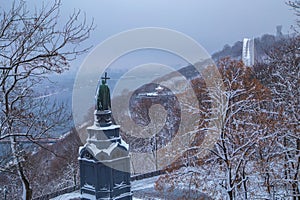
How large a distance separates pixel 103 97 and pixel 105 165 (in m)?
1.49

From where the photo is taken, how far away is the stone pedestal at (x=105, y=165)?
23.0 ft

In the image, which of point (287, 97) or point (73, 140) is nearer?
point (287, 97)

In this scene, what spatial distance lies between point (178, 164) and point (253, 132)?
2.32 meters

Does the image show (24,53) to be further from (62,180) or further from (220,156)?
(62,180)

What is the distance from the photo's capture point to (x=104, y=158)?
7.01 metres

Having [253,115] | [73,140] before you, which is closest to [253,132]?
[253,115]

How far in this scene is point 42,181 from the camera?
25.4m

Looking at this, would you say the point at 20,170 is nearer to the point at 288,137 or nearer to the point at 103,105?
the point at 103,105

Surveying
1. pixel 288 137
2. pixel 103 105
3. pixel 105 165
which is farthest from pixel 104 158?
pixel 288 137

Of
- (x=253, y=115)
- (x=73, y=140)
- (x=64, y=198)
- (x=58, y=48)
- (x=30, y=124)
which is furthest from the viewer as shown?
(x=73, y=140)

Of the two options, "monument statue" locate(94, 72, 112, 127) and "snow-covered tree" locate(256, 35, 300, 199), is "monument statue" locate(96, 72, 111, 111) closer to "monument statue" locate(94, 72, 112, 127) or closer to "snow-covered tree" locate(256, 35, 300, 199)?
"monument statue" locate(94, 72, 112, 127)

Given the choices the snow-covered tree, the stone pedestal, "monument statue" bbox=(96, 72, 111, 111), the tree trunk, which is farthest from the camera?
the snow-covered tree

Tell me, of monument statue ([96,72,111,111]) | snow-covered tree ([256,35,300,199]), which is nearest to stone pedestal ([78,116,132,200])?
monument statue ([96,72,111,111])

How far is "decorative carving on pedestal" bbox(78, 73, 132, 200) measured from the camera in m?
7.02
